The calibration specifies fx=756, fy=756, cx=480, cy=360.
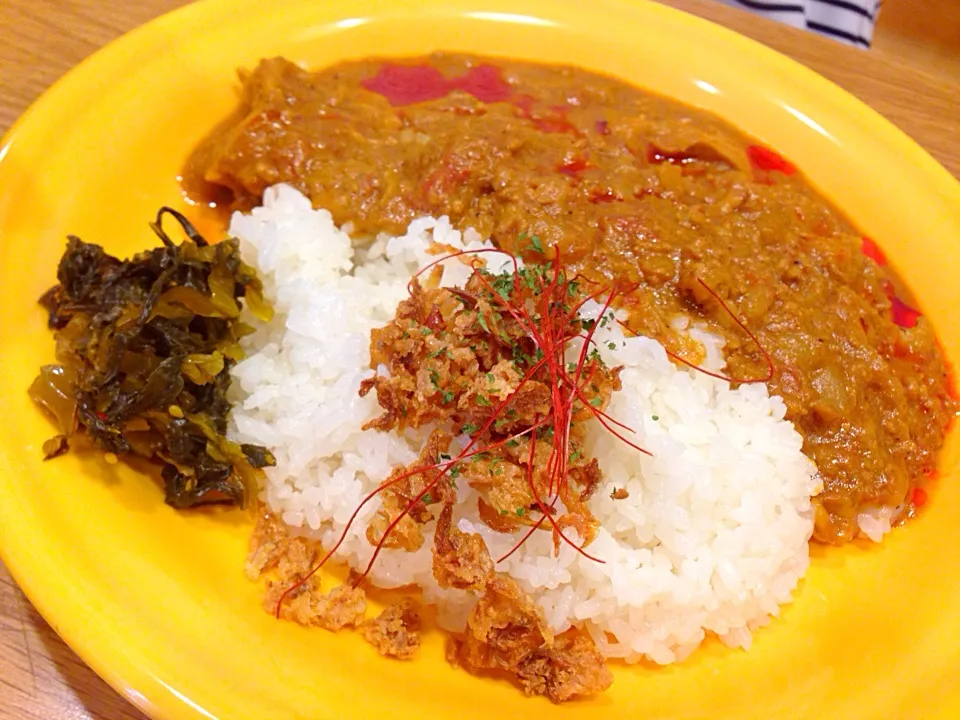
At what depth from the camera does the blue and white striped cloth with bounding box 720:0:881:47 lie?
20.3ft

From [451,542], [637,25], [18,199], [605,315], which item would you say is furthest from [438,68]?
[451,542]

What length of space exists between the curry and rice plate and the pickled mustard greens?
11 mm

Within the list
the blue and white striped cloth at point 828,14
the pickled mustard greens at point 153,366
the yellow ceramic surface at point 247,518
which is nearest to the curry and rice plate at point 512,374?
the pickled mustard greens at point 153,366

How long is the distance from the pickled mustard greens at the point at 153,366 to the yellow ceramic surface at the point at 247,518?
0.09 m

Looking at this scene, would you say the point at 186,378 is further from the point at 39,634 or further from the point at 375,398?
the point at 39,634

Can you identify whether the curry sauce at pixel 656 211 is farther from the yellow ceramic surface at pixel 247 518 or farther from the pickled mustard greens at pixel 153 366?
the pickled mustard greens at pixel 153 366

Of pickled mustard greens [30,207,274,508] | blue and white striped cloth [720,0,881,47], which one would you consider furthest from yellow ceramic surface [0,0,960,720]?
blue and white striped cloth [720,0,881,47]

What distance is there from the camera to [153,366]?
288 cm

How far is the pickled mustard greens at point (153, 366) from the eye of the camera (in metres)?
2.76

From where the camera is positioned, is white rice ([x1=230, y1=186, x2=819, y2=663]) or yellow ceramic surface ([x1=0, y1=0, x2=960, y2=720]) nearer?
yellow ceramic surface ([x1=0, y1=0, x2=960, y2=720])

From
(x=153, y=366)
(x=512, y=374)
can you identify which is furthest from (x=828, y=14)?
(x=153, y=366)

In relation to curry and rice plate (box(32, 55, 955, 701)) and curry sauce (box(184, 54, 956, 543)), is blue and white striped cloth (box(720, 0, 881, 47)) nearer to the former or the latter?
curry sauce (box(184, 54, 956, 543))

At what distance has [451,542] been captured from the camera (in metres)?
2.62

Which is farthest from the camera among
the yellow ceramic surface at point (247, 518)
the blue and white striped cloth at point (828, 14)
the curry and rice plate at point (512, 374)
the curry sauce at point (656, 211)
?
the blue and white striped cloth at point (828, 14)
